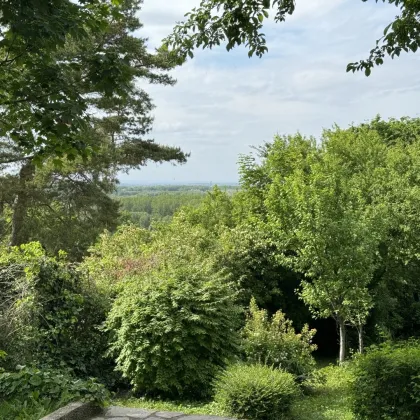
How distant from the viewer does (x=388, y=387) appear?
5.13 metres

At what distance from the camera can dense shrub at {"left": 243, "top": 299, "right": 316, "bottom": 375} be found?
802 cm

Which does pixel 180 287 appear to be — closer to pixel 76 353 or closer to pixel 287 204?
pixel 76 353

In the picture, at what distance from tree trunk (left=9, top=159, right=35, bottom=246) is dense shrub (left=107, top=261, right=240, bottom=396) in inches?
387

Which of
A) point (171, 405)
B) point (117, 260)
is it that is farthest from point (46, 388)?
point (117, 260)

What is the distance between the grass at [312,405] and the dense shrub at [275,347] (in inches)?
16.7

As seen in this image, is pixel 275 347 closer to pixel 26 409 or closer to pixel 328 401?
pixel 328 401

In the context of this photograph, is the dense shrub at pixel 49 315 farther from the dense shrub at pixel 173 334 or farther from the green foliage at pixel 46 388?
the green foliage at pixel 46 388

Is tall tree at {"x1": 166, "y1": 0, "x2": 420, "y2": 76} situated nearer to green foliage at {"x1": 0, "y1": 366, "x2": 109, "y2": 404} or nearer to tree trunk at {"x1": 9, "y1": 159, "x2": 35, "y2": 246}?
green foliage at {"x1": 0, "y1": 366, "x2": 109, "y2": 404}

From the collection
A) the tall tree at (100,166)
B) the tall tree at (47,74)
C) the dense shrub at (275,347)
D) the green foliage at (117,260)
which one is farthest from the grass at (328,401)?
the tall tree at (100,166)

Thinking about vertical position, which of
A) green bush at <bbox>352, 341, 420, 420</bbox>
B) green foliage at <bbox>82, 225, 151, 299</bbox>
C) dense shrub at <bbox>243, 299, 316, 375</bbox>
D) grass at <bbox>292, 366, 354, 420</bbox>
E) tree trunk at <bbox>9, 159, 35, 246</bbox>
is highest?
tree trunk at <bbox>9, 159, 35, 246</bbox>

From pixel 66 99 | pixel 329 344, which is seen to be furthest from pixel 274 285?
pixel 66 99

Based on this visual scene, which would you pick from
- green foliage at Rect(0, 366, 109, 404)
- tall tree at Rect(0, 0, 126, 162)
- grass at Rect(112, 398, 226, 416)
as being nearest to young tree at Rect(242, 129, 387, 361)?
grass at Rect(112, 398, 226, 416)

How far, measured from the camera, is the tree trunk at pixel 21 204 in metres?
16.0

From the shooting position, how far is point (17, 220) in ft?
55.1
